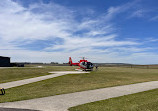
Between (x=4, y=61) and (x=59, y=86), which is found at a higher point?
(x=4, y=61)

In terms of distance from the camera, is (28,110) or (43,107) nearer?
(28,110)

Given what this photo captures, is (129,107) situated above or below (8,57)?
below

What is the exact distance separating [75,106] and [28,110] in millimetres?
2069

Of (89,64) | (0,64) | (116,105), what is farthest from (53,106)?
(0,64)

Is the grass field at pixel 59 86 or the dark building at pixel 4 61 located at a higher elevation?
the dark building at pixel 4 61

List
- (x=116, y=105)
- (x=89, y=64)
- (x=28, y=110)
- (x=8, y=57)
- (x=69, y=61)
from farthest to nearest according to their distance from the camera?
(x=8, y=57)
(x=69, y=61)
(x=89, y=64)
(x=116, y=105)
(x=28, y=110)

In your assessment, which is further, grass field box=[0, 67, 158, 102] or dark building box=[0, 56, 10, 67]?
dark building box=[0, 56, 10, 67]

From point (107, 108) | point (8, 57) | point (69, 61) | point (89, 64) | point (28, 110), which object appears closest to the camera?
point (28, 110)

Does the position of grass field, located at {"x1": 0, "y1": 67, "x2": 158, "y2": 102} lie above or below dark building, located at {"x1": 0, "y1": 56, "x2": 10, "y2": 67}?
below

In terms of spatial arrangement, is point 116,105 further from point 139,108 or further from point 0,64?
point 0,64

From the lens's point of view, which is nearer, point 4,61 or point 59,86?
point 59,86

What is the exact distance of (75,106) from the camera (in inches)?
265

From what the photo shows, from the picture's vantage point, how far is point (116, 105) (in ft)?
22.9

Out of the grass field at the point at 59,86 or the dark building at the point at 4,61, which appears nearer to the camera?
the grass field at the point at 59,86
